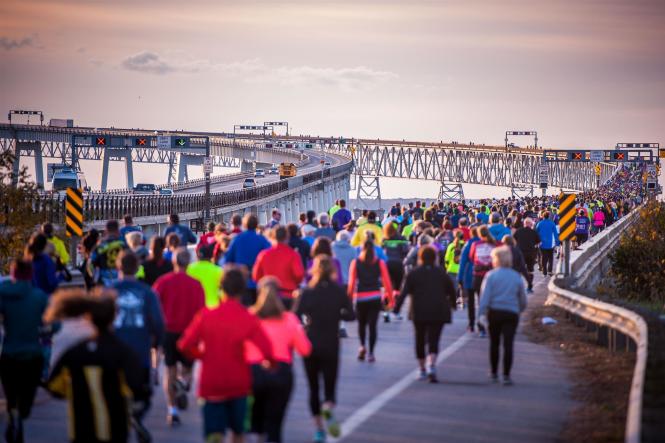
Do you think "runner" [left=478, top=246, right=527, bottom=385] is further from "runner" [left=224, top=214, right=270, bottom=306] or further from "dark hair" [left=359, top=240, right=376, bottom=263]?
"runner" [left=224, top=214, right=270, bottom=306]

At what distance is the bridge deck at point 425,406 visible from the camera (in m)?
12.9

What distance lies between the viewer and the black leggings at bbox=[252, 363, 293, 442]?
33.7 ft

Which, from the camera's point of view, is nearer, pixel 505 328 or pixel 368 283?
pixel 505 328

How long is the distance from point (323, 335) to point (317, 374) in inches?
14.1

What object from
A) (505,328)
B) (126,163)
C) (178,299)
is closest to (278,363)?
(178,299)

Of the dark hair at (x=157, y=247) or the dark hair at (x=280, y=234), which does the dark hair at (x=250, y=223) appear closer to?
the dark hair at (x=280, y=234)

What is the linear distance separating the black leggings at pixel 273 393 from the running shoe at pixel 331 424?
1.56 meters

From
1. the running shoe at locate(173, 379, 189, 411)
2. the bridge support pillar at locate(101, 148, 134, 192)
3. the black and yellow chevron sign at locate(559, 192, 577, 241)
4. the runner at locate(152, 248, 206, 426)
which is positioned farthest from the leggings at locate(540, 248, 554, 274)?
the bridge support pillar at locate(101, 148, 134, 192)

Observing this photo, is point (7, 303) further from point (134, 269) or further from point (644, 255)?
point (644, 255)

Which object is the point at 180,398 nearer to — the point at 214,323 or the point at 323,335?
the point at 323,335

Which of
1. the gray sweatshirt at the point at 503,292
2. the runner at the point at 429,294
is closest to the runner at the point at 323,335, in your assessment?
the runner at the point at 429,294

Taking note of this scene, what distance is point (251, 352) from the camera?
10172 millimetres

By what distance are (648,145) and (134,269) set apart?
15702cm

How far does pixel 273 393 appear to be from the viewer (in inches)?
407
